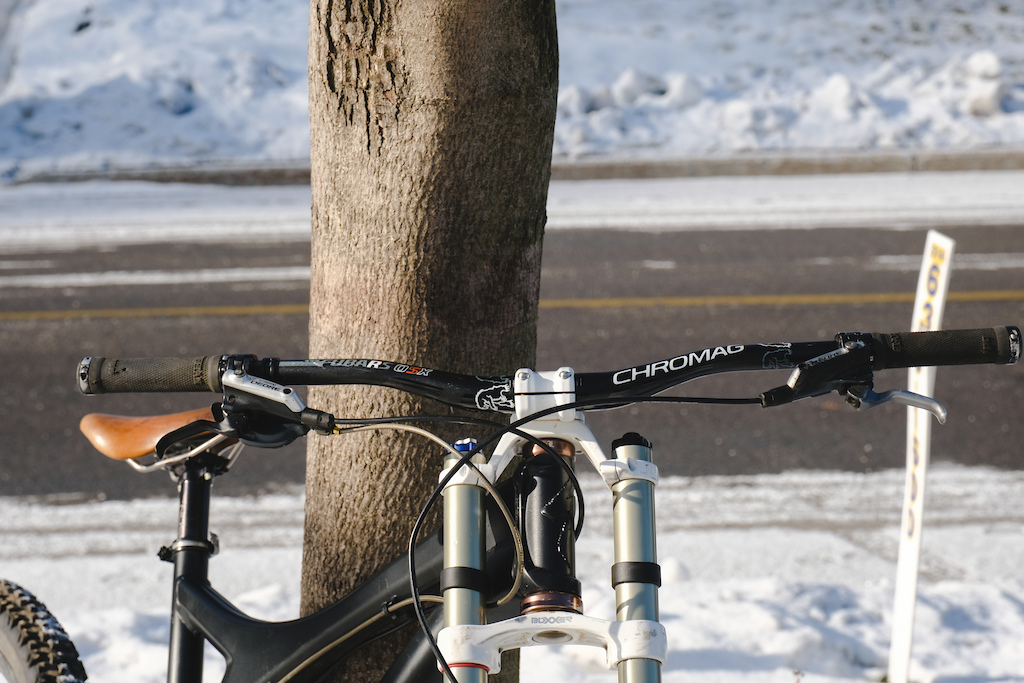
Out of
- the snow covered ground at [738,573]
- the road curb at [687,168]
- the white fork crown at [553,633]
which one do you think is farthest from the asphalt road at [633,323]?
the white fork crown at [553,633]

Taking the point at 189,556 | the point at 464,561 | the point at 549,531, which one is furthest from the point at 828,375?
the point at 189,556

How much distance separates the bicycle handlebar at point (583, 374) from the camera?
141 centimetres

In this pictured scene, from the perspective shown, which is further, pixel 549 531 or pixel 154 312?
pixel 154 312

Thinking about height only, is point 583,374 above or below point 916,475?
below

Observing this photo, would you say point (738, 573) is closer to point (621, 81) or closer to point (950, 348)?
point (950, 348)

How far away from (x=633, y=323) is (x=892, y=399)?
524 centimetres

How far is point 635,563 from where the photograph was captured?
1.23m

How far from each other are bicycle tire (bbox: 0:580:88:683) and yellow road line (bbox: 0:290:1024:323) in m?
4.99

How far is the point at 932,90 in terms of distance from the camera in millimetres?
13242

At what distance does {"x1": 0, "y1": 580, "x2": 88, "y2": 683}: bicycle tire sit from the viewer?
1.96 meters

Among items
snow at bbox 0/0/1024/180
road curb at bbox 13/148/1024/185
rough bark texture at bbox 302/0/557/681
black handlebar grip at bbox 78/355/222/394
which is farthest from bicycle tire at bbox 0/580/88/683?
snow at bbox 0/0/1024/180

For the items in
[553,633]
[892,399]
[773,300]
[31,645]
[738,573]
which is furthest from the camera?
[773,300]

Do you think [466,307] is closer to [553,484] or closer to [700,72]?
[553,484]

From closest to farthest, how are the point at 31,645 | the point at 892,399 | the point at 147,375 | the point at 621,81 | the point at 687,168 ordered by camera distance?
the point at 892,399 → the point at 147,375 → the point at 31,645 → the point at 687,168 → the point at 621,81
